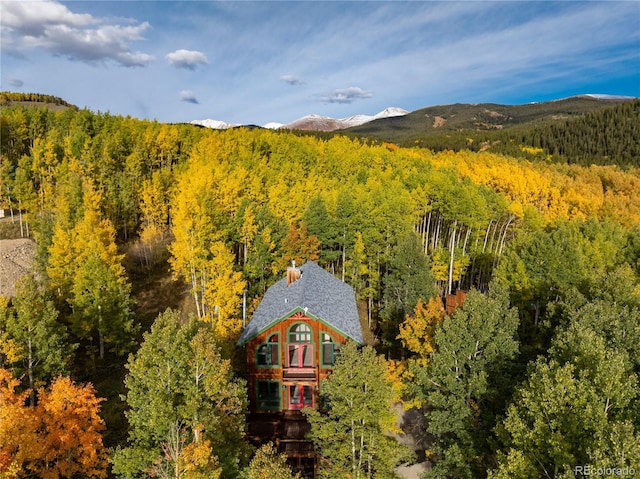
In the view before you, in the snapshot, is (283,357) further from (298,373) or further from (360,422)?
(360,422)

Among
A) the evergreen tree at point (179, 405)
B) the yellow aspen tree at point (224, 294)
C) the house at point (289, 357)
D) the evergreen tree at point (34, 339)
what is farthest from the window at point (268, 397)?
the evergreen tree at point (34, 339)

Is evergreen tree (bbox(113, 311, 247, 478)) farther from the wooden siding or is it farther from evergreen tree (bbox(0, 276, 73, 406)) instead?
evergreen tree (bbox(0, 276, 73, 406))

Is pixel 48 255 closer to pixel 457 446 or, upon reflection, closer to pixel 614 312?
pixel 457 446

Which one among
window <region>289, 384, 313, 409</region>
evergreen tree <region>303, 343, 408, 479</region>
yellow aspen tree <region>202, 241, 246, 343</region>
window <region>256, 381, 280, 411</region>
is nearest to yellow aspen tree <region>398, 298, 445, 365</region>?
window <region>289, 384, 313, 409</region>

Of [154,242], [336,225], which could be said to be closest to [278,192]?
[336,225]

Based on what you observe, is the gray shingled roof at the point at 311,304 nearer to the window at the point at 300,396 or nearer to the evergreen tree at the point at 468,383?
the window at the point at 300,396
